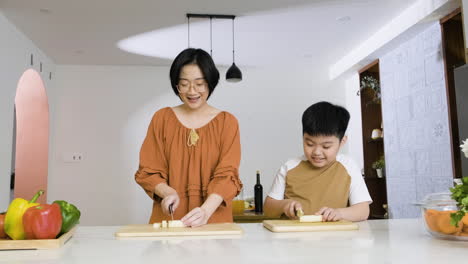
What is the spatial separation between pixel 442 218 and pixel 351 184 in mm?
608

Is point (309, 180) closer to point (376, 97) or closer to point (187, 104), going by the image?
point (187, 104)

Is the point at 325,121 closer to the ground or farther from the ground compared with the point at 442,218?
farther from the ground

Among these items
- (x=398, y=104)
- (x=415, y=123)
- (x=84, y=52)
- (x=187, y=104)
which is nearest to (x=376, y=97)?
(x=398, y=104)

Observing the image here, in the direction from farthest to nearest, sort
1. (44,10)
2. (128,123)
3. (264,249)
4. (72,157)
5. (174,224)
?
(128,123)
(72,157)
(44,10)
(174,224)
(264,249)

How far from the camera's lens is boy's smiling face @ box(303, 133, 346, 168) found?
1.52m

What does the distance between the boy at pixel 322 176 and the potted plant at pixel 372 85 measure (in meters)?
3.61

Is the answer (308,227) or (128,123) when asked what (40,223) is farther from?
(128,123)

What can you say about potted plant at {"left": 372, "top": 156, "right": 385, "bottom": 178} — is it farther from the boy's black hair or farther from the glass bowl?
the glass bowl

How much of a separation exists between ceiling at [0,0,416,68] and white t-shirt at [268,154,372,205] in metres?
2.23

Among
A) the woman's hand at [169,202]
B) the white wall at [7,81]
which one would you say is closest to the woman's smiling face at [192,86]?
the woman's hand at [169,202]

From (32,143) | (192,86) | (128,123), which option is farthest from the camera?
(128,123)

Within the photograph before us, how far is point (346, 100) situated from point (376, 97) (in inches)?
33.5

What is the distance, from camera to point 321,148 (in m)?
1.54

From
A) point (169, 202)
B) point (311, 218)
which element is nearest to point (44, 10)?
point (169, 202)
